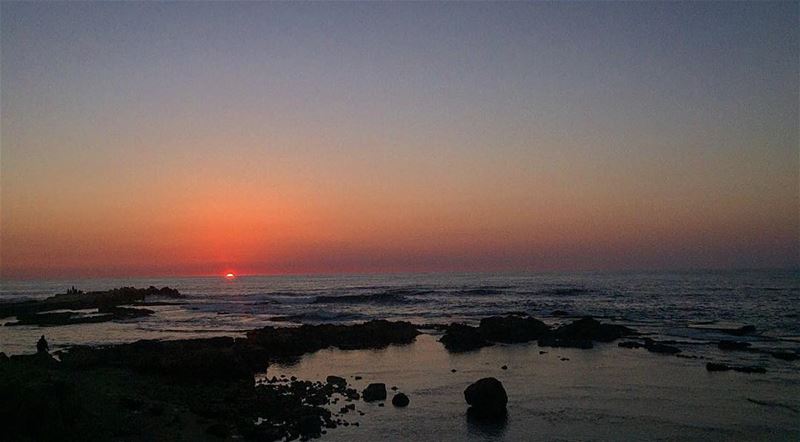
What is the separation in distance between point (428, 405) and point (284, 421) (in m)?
5.27

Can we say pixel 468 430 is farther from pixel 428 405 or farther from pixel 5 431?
pixel 5 431

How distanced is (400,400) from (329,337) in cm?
1702

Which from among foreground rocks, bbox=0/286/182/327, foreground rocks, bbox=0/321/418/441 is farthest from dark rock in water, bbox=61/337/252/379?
foreground rocks, bbox=0/286/182/327

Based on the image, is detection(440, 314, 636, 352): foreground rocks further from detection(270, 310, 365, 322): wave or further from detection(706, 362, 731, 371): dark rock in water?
detection(270, 310, 365, 322): wave

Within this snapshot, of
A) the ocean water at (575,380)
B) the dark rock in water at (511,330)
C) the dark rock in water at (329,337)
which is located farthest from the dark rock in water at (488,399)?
the dark rock in water at (511,330)

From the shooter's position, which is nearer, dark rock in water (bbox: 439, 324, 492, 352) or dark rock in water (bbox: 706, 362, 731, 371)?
dark rock in water (bbox: 706, 362, 731, 371)

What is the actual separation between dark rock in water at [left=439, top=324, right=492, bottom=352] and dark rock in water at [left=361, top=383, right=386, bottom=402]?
13023 mm

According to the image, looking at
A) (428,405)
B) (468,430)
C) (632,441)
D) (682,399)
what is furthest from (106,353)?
(682,399)

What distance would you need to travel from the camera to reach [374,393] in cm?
1997

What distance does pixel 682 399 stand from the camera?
20359 mm

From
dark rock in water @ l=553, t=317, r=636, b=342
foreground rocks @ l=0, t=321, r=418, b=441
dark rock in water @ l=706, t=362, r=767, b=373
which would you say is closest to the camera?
foreground rocks @ l=0, t=321, r=418, b=441

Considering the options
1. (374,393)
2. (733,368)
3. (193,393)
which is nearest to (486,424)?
(374,393)

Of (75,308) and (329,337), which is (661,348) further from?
(75,308)

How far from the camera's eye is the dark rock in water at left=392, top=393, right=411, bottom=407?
63.1ft
